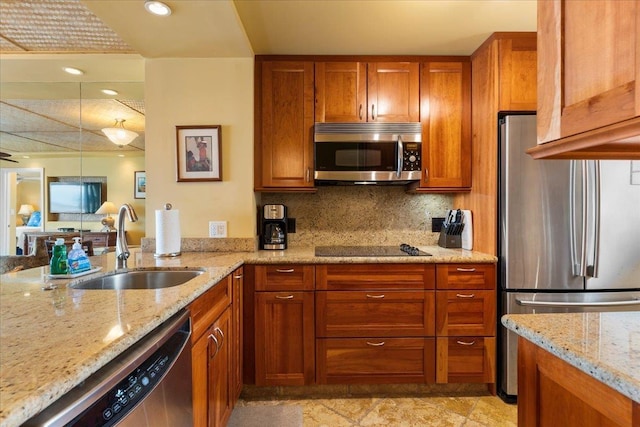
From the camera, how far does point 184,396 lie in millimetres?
1041

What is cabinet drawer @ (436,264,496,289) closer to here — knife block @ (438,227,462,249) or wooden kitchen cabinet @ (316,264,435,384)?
wooden kitchen cabinet @ (316,264,435,384)

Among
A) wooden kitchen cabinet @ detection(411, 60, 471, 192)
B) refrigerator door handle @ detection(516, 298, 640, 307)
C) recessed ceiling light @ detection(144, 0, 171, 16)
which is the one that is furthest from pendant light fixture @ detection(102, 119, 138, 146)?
refrigerator door handle @ detection(516, 298, 640, 307)

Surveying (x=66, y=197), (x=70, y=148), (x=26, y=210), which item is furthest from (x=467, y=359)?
(x=70, y=148)

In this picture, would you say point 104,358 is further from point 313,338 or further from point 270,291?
point 313,338

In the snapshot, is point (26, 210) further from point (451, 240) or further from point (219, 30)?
point (451, 240)

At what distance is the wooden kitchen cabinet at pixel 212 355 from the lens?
47.0 inches

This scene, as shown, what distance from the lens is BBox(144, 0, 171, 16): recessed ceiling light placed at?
159 cm

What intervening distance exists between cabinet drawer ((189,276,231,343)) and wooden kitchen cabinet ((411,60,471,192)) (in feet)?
5.15

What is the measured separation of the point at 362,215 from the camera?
2650 millimetres

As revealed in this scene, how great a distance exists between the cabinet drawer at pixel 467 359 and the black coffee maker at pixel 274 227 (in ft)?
4.38

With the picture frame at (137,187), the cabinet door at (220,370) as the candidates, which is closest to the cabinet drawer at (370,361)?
the cabinet door at (220,370)

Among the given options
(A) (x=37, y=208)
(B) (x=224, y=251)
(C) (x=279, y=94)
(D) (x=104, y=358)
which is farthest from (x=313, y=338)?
(A) (x=37, y=208)

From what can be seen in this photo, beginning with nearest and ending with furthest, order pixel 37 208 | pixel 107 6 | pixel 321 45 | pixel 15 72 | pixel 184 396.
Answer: pixel 184 396 < pixel 107 6 < pixel 321 45 < pixel 15 72 < pixel 37 208

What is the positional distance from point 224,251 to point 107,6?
1540mm
